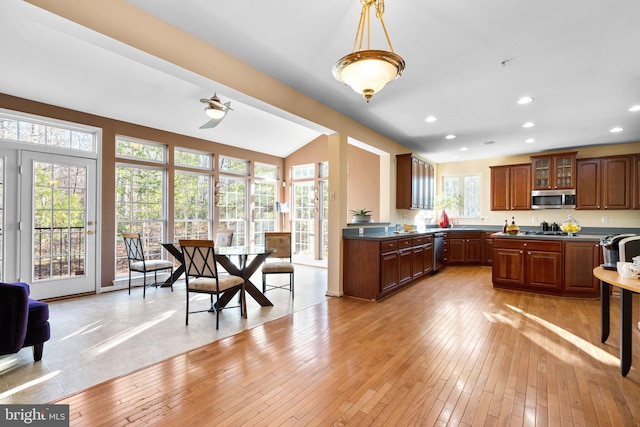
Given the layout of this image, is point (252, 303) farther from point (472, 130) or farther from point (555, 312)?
point (472, 130)

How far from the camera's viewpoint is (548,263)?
15.6ft

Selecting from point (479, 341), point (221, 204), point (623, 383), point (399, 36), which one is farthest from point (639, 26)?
point (221, 204)

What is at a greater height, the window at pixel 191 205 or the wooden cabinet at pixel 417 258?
the window at pixel 191 205

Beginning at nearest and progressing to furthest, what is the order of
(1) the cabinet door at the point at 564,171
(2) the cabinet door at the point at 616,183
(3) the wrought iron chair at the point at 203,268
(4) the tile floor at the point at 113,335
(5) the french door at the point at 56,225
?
(4) the tile floor at the point at 113,335 < (3) the wrought iron chair at the point at 203,268 < (5) the french door at the point at 56,225 < (2) the cabinet door at the point at 616,183 < (1) the cabinet door at the point at 564,171

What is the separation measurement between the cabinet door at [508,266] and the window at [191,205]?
541cm

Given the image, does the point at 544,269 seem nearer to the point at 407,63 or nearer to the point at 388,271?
the point at 388,271

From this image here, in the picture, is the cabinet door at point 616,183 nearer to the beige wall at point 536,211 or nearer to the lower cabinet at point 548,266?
the beige wall at point 536,211

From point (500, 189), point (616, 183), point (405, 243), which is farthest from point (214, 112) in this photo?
point (616, 183)

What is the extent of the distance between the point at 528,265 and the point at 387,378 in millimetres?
3866

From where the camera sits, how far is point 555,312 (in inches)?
156

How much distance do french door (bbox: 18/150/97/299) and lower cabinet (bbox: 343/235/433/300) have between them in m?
3.91

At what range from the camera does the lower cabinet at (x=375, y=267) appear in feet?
14.5

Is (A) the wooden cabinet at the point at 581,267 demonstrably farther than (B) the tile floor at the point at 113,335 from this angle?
Yes

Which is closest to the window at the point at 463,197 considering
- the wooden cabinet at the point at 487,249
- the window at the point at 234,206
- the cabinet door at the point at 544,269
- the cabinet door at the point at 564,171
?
the wooden cabinet at the point at 487,249
